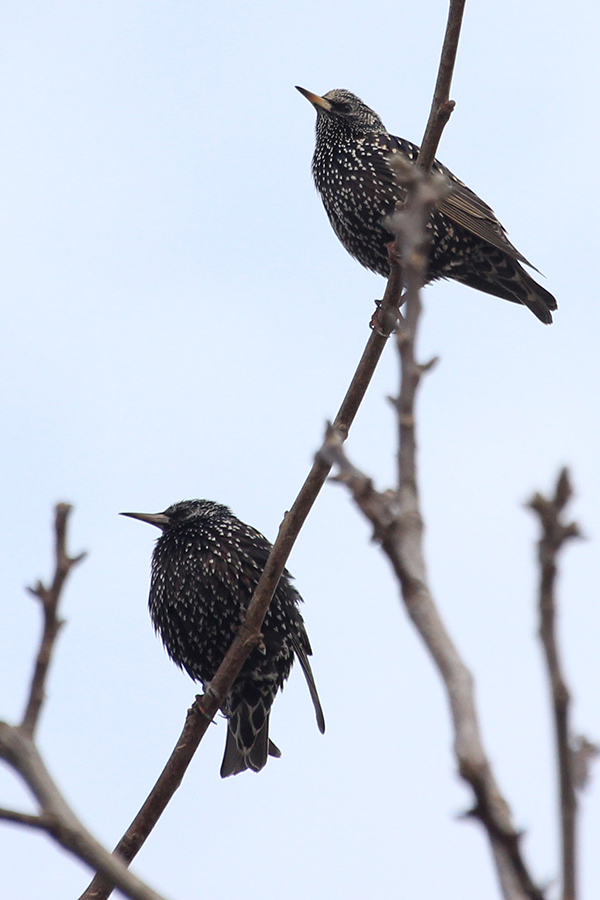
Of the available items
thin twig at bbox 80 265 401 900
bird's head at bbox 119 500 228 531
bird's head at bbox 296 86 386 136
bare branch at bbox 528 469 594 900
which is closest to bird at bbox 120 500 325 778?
bird's head at bbox 119 500 228 531

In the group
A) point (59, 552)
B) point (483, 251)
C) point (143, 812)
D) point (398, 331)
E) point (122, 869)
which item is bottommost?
point (122, 869)

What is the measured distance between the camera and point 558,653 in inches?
45.9

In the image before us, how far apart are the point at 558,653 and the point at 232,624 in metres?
5.07

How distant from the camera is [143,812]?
4.32m

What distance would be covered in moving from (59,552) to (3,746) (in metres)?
0.24

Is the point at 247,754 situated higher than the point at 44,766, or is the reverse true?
the point at 247,754

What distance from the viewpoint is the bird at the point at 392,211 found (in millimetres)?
6914

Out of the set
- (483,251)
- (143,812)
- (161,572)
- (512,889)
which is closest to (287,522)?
(143,812)

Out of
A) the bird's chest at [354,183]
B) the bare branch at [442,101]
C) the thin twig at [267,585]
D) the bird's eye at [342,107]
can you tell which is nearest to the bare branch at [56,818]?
the thin twig at [267,585]

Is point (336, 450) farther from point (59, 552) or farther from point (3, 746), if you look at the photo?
point (3, 746)

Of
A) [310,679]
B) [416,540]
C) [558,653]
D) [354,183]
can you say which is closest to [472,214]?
[354,183]

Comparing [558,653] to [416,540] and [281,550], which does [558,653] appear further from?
[281,550]

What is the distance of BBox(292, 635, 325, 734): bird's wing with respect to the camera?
5.74m

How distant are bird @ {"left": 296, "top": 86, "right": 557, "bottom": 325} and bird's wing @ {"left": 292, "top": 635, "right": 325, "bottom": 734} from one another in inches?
90.6
